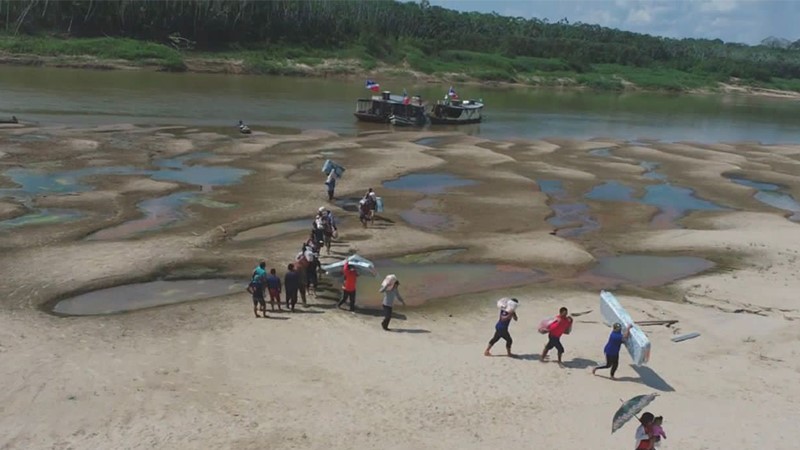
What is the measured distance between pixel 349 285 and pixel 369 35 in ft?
359

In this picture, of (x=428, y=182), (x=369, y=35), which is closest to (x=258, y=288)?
(x=428, y=182)

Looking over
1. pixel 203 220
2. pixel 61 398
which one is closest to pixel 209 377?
pixel 61 398

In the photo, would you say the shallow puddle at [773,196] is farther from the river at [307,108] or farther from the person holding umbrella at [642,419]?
the person holding umbrella at [642,419]

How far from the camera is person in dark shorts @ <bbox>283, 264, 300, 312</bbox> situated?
18.0 m

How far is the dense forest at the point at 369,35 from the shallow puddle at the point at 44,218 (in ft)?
236

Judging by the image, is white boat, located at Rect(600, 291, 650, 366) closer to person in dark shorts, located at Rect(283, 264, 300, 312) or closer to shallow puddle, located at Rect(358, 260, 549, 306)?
shallow puddle, located at Rect(358, 260, 549, 306)

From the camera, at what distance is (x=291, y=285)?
1809cm

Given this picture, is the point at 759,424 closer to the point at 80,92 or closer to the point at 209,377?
the point at 209,377

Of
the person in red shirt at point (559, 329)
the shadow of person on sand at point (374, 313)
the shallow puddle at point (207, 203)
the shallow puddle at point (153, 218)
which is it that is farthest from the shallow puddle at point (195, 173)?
the person in red shirt at point (559, 329)

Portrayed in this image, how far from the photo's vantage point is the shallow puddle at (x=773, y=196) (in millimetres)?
35812

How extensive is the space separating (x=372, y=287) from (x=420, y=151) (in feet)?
85.4

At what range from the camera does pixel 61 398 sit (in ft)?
42.9

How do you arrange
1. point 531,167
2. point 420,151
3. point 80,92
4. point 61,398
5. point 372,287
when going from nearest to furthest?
point 61,398, point 372,287, point 531,167, point 420,151, point 80,92

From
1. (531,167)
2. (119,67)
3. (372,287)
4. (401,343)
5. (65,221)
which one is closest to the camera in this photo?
(401,343)
